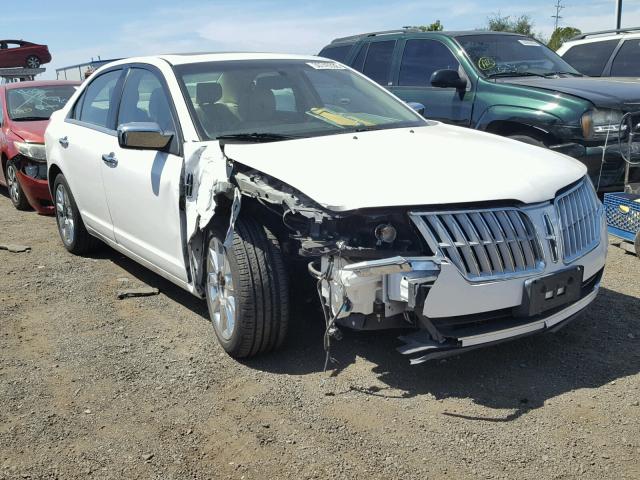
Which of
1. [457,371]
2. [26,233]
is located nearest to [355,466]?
[457,371]

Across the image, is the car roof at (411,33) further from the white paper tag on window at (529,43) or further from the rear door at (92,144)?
the rear door at (92,144)

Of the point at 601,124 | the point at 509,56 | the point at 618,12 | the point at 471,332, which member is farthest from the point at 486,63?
the point at 618,12

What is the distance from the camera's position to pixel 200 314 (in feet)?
15.9

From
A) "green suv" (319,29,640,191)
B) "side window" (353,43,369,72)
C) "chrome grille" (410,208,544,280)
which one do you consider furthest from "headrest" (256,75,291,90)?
"side window" (353,43,369,72)

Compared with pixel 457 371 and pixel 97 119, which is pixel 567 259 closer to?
pixel 457 371

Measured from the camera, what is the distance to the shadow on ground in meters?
3.58

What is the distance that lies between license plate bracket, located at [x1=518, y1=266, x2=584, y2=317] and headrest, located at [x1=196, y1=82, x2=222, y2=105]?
2311 millimetres

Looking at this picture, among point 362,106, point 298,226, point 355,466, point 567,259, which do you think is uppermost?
point 362,106

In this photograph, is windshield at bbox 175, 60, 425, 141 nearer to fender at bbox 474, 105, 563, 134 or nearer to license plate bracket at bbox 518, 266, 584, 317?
license plate bracket at bbox 518, 266, 584, 317

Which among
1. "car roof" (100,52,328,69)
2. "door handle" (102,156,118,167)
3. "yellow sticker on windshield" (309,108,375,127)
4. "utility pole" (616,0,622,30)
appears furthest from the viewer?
"utility pole" (616,0,622,30)

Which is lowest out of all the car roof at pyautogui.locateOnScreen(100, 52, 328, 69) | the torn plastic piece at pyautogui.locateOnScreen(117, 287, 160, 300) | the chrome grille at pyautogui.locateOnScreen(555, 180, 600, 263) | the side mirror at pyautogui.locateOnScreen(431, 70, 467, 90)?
the torn plastic piece at pyautogui.locateOnScreen(117, 287, 160, 300)

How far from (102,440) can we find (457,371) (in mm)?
1808

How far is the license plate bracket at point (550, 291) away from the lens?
3.40m

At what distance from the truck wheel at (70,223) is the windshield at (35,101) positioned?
3132mm
